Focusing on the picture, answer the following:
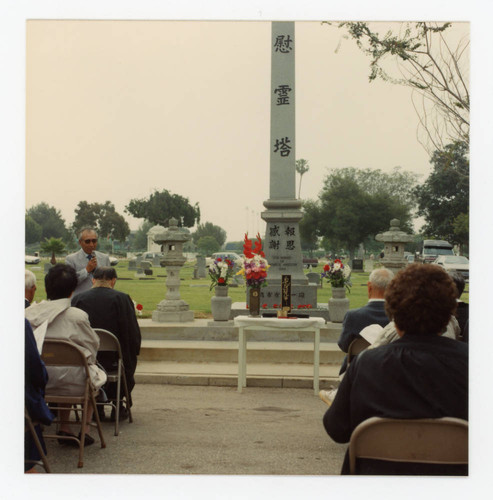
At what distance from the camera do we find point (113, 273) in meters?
6.49

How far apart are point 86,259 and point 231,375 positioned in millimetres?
2380

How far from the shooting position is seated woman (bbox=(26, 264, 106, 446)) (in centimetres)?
520

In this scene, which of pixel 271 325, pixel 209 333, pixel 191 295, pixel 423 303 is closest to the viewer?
pixel 423 303

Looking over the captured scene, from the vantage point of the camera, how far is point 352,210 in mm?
52438

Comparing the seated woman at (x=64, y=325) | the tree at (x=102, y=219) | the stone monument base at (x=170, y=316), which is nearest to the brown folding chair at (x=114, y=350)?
the seated woman at (x=64, y=325)

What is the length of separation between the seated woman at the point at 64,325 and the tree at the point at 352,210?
4494 cm

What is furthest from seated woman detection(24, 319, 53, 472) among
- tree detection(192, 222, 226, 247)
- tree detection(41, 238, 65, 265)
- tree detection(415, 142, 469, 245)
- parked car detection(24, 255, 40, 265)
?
tree detection(192, 222, 226, 247)

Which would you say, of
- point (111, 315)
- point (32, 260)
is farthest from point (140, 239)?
point (111, 315)

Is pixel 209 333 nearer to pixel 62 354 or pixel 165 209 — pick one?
pixel 62 354

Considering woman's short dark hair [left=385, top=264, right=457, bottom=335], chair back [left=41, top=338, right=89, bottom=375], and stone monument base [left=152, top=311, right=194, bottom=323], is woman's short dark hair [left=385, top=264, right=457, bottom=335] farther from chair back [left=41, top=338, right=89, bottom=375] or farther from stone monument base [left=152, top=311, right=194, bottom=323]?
stone monument base [left=152, top=311, right=194, bottom=323]

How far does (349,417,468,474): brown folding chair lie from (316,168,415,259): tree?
Result: 1841 inches

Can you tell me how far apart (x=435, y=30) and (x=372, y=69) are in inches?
48.0
